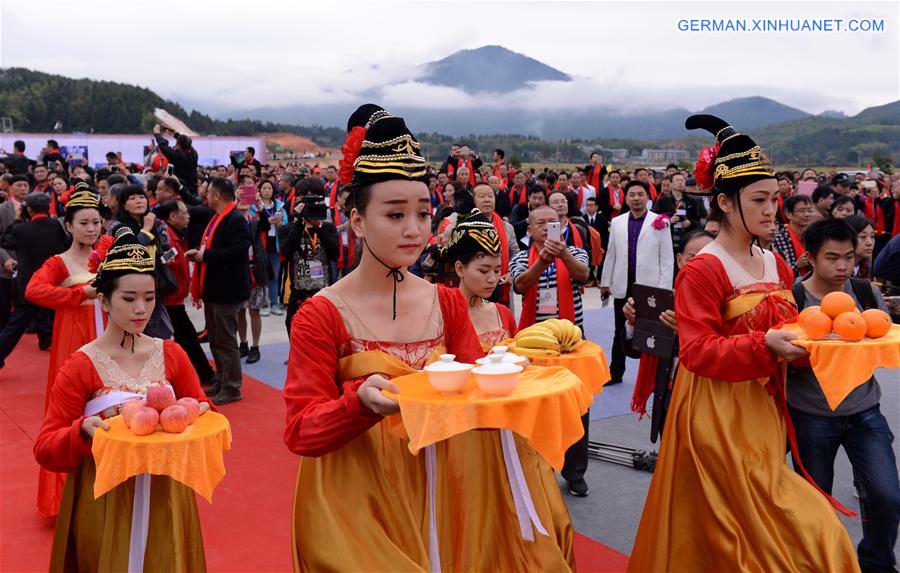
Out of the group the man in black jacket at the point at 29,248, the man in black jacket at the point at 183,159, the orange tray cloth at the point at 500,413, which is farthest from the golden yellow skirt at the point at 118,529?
the man in black jacket at the point at 183,159

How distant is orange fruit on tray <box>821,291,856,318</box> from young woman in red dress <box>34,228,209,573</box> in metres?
2.42

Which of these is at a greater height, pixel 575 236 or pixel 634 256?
pixel 575 236

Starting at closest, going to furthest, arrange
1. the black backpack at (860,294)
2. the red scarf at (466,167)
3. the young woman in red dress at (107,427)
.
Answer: the young woman in red dress at (107,427)
the black backpack at (860,294)
the red scarf at (466,167)

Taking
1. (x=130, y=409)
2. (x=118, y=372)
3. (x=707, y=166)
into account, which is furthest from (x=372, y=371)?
(x=707, y=166)

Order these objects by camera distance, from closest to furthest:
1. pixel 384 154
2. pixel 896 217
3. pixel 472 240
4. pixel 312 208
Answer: pixel 384 154 < pixel 472 240 < pixel 312 208 < pixel 896 217

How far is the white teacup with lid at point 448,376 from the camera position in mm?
2049

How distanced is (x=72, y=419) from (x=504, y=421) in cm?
202

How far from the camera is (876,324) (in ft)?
9.60

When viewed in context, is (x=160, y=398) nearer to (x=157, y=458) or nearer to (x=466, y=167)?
(x=157, y=458)

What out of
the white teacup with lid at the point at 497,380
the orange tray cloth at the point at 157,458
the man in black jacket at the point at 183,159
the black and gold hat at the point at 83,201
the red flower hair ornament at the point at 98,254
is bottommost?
the orange tray cloth at the point at 157,458

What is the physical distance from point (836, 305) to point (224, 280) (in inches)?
228

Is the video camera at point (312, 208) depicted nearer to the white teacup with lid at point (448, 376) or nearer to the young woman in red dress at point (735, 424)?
the young woman in red dress at point (735, 424)

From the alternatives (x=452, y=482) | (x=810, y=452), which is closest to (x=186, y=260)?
(x=452, y=482)

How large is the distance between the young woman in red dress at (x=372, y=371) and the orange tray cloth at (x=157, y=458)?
53 cm
